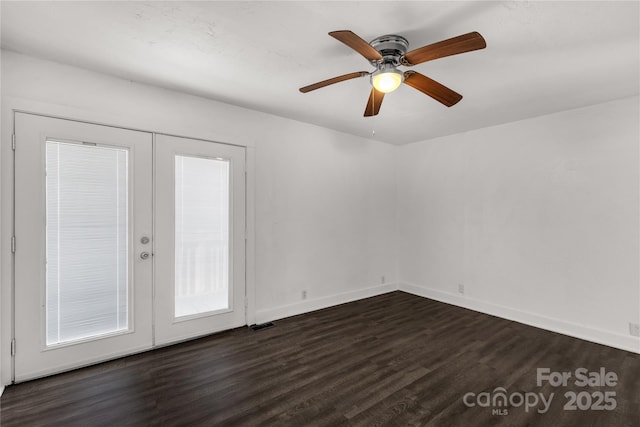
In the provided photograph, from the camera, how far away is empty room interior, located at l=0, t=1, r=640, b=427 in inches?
79.3

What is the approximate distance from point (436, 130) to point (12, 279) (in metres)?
4.95

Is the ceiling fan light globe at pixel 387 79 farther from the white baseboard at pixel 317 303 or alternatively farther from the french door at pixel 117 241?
the white baseboard at pixel 317 303

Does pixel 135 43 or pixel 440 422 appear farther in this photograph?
pixel 135 43

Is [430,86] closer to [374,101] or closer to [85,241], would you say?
[374,101]

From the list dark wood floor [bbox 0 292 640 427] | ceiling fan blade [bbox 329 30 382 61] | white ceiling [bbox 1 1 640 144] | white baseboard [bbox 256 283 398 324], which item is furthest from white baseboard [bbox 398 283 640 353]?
ceiling fan blade [bbox 329 30 382 61]

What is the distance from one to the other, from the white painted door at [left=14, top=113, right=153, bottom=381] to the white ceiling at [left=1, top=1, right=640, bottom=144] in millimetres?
676

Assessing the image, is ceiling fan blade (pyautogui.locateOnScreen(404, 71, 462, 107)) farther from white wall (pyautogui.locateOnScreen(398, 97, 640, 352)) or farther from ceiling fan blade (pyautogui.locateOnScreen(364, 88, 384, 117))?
white wall (pyautogui.locateOnScreen(398, 97, 640, 352))

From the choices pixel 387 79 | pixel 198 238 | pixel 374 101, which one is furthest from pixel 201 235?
pixel 387 79

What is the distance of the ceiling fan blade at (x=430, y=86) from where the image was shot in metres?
2.12

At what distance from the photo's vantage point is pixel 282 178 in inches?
153

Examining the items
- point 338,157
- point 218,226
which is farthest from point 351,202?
point 218,226

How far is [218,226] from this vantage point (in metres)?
3.39

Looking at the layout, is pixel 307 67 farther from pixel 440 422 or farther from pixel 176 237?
pixel 440 422

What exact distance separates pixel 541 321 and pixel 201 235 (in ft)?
13.8
